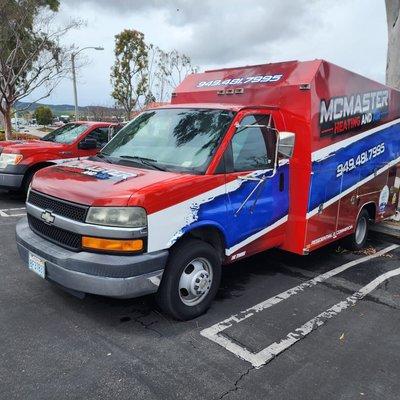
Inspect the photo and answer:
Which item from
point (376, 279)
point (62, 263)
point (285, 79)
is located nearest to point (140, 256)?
point (62, 263)

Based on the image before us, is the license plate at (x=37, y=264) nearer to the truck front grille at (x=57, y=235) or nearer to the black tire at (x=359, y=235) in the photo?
the truck front grille at (x=57, y=235)

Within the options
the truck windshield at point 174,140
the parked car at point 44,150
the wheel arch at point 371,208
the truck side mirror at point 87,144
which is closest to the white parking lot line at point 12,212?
the parked car at point 44,150

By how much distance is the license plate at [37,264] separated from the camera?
382 centimetres

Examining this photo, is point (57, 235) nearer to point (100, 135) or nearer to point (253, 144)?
point (253, 144)

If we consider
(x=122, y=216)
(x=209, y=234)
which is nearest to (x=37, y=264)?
(x=122, y=216)

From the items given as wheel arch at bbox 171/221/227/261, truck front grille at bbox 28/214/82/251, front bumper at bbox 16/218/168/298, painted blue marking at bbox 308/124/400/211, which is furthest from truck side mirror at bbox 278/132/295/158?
truck front grille at bbox 28/214/82/251

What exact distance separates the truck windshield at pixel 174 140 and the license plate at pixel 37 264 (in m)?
1.29

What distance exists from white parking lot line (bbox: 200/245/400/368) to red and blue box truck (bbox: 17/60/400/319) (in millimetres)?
325

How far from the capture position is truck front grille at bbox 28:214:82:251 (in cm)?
364

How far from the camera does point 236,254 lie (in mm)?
4426

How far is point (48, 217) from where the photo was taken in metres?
3.86

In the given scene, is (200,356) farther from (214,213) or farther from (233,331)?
(214,213)

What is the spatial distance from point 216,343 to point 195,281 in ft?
1.98

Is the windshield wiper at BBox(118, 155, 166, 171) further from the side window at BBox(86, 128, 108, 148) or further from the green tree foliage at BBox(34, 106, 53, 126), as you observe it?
the green tree foliage at BBox(34, 106, 53, 126)
